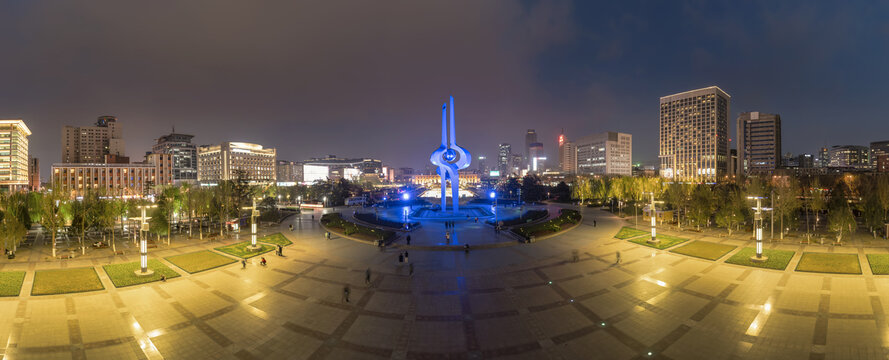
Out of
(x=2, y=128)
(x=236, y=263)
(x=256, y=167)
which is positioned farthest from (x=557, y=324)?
(x=256, y=167)

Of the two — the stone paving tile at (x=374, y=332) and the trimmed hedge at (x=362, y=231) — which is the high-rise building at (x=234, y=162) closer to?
the trimmed hedge at (x=362, y=231)

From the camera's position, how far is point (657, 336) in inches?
556

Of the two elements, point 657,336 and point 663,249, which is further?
point 663,249

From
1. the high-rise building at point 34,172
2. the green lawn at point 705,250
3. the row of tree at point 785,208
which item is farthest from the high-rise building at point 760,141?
the high-rise building at point 34,172

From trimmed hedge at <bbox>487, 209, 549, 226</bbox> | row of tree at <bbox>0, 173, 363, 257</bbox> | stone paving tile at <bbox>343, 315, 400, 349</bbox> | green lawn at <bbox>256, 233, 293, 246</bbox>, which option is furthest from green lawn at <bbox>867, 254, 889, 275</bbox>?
row of tree at <bbox>0, 173, 363, 257</bbox>

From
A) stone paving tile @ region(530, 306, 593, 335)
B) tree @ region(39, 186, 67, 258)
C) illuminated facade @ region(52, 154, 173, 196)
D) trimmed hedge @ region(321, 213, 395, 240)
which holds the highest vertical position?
illuminated facade @ region(52, 154, 173, 196)

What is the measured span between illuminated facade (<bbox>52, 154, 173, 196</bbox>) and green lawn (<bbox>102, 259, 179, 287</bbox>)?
93.0 metres

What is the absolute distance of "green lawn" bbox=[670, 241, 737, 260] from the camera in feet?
88.9

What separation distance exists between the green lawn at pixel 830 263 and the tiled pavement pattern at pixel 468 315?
58.1 inches

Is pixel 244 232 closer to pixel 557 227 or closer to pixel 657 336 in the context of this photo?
pixel 557 227

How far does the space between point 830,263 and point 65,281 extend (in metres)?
51.8

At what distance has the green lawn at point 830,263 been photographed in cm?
2248

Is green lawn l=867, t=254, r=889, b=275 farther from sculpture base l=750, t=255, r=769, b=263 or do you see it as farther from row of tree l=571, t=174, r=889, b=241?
row of tree l=571, t=174, r=889, b=241

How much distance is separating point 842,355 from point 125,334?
2911 cm
